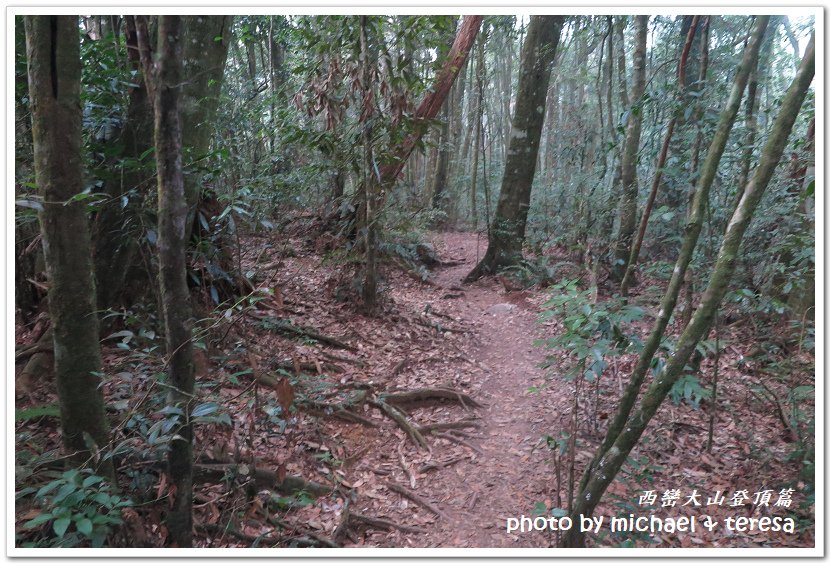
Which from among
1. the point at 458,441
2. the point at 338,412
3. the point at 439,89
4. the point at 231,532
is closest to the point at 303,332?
the point at 338,412

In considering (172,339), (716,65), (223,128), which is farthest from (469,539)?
(716,65)

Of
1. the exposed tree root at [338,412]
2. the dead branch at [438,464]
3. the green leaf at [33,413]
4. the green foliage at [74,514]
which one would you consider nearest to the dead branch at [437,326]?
the exposed tree root at [338,412]

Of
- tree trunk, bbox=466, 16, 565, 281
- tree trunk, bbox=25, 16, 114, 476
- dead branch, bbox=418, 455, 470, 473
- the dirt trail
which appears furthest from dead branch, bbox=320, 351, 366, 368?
tree trunk, bbox=466, 16, 565, 281

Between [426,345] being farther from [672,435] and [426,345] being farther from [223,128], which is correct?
[223,128]

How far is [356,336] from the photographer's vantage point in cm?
604

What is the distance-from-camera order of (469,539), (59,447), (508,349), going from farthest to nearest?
(508,349)
(469,539)
(59,447)

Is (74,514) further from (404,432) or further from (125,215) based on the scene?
(404,432)

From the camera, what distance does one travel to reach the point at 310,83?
534 cm

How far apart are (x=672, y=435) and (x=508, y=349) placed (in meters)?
2.42

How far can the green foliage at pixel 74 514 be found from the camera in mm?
2102

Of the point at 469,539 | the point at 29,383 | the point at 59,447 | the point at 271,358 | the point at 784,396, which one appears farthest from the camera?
the point at 271,358

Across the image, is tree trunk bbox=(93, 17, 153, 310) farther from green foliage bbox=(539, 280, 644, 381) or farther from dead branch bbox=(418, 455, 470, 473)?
green foliage bbox=(539, 280, 644, 381)

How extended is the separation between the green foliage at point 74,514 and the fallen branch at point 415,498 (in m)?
2.10

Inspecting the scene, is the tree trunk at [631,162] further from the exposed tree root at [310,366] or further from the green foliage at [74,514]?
the green foliage at [74,514]
